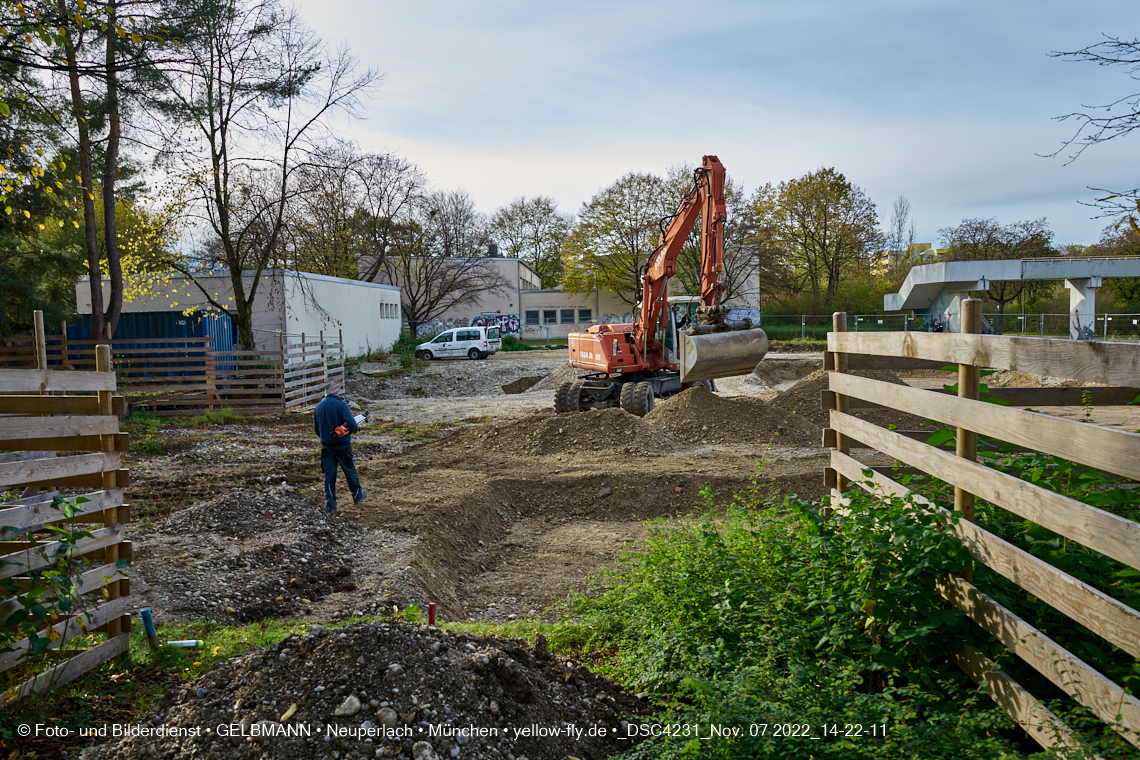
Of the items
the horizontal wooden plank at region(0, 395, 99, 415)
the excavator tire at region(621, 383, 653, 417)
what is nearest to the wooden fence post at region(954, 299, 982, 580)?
the horizontal wooden plank at region(0, 395, 99, 415)

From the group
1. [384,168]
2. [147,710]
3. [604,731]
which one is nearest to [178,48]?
[147,710]

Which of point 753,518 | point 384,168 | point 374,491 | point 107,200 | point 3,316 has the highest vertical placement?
point 384,168

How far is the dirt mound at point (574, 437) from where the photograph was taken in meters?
13.1

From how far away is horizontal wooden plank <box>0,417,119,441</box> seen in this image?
11.9 ft

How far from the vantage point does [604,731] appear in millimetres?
3379

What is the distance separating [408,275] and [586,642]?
43.7m

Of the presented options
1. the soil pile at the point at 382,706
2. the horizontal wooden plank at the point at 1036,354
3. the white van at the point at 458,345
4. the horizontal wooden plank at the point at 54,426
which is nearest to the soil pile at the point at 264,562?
the horizontal wooden plank at the point at 54,426

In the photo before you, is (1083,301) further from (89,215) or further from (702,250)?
(89,215)

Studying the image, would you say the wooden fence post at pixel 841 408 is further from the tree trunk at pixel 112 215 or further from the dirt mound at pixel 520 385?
the dirt mound at pixel 520 385

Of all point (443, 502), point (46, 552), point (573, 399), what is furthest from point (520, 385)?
point (46, 552)

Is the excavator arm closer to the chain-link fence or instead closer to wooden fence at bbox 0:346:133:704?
wooden fence at bbox 0:346:133:704

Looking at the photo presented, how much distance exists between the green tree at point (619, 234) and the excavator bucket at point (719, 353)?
33.7m

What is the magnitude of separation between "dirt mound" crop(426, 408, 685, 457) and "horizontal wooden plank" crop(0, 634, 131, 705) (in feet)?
29.9

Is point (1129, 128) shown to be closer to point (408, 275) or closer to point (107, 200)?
point (107, 200)
